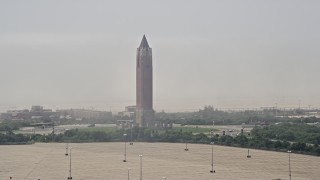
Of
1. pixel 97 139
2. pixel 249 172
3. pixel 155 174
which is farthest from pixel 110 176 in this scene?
pixel 97 139

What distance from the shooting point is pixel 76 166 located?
32781 millimetres

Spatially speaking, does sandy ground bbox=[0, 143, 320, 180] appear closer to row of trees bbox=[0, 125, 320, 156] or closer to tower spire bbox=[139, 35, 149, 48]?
row of trees bbox=[0, 125, 320, 156]

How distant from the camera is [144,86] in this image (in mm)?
67500

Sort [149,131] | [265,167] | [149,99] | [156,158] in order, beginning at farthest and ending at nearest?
1. [149,99]
2. [149,131]
3. [156,158]
4. [265,167]

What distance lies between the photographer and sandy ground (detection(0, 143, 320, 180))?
29.0 m

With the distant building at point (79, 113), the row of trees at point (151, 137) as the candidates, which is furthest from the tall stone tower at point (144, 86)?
the distant building at point (79, 113)

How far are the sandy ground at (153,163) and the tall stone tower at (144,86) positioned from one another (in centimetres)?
2089

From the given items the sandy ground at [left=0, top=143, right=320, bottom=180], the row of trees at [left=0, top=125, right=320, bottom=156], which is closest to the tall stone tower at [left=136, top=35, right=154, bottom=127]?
the row of trees at [left=0, top=125, right=320, bottom=156]

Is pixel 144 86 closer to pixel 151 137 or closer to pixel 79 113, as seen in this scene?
pixel 151 137

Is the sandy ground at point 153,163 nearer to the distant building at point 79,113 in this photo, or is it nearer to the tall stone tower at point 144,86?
the tall stone tower at point 144,86

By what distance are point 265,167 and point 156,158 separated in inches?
305

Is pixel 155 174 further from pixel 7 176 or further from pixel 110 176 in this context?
pixel 7 176

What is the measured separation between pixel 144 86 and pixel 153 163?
3332cm

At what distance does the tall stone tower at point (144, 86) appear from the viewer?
221 ft
